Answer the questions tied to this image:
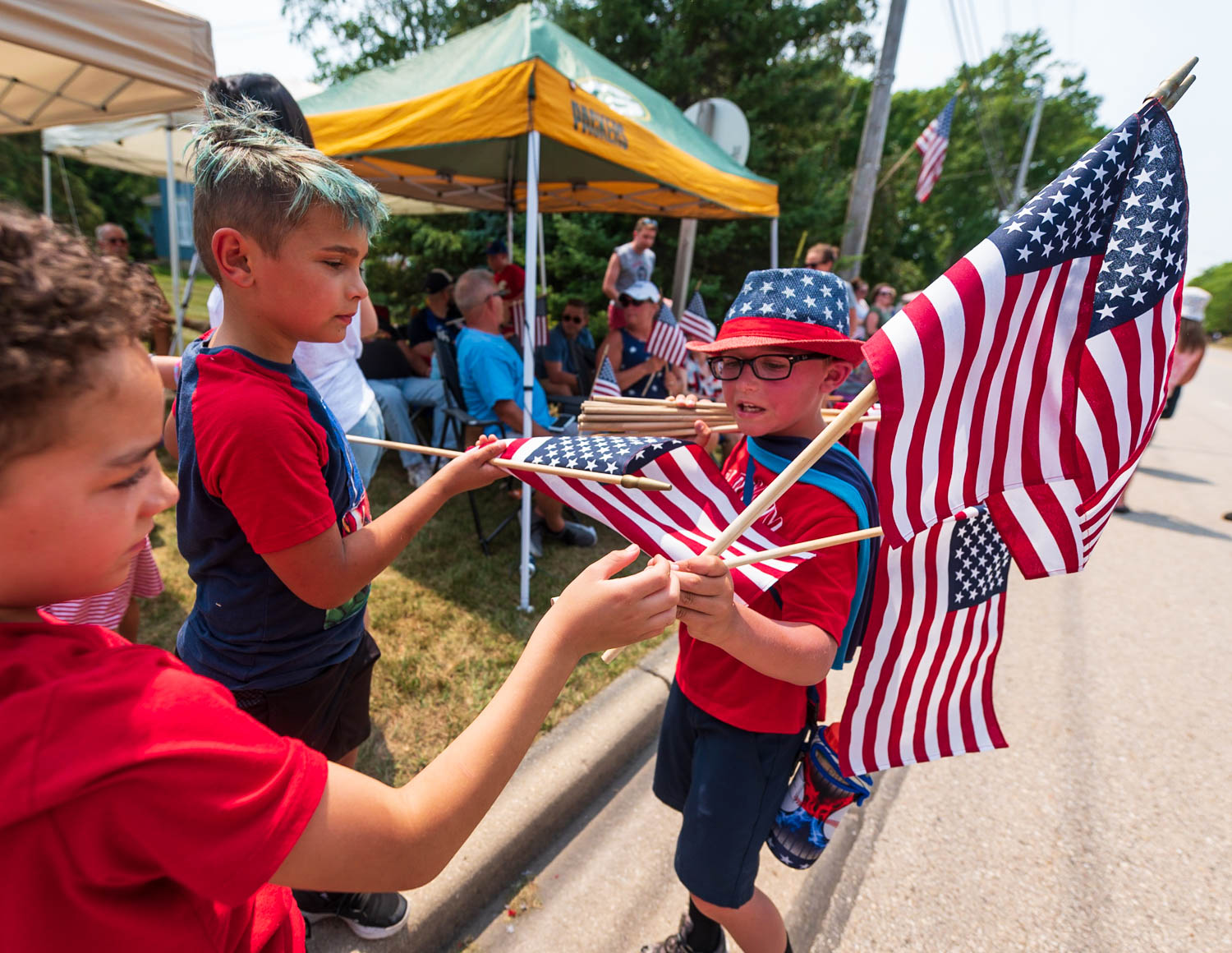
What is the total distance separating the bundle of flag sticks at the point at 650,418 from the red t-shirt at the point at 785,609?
48 cm

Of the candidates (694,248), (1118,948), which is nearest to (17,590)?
(1118,948)

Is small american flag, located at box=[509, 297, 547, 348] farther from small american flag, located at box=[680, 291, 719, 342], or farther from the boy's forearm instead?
the boy's forearm

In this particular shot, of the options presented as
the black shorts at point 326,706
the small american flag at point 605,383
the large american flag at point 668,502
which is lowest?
the black shorts at point 326,706

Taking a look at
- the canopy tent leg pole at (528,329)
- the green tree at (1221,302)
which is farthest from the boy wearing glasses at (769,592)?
the green tree at (1221,302)

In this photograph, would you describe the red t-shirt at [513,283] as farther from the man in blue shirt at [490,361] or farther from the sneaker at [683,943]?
the sneaker at [683,943]

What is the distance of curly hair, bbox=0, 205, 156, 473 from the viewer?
58 cm

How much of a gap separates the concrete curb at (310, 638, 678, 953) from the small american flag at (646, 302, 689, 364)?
2982mm

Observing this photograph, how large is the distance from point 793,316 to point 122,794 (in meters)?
1.39

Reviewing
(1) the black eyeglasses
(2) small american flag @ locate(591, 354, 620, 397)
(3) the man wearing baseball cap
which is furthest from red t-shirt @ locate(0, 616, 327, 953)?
(3) the man wearing baseball cap

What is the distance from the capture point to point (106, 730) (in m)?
0.61

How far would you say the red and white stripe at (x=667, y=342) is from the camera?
5.58 meters

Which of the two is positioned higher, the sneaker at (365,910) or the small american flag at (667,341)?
the small american flag at (667,341)

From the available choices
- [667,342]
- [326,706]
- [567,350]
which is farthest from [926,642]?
[567,350]

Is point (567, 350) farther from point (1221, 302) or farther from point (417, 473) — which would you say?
point (1221, 302)
